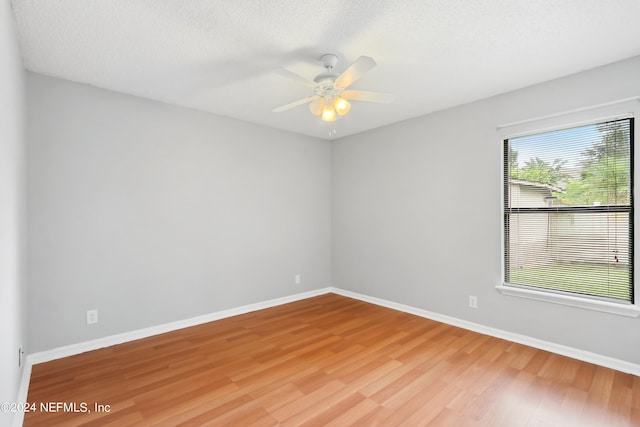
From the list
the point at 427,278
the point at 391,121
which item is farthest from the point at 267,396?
the point at 391,121

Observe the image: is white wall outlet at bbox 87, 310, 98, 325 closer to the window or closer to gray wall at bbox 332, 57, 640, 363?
gray wall at bbox 332, 57, 640, 363

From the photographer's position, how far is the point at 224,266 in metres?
3.85

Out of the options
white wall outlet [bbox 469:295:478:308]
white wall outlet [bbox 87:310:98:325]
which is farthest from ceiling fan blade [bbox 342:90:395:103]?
white wall outlet [bbox 87:310:98:325]

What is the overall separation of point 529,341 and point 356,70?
3.03m

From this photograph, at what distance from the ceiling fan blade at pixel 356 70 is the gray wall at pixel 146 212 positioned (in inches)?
84.3

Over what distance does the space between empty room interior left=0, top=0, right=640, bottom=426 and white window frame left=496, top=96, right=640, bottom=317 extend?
0.7 inches

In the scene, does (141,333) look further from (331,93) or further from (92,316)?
(331,93)

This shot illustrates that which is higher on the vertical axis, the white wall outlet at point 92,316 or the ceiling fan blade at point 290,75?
the ceiling fan blade at point 290,75

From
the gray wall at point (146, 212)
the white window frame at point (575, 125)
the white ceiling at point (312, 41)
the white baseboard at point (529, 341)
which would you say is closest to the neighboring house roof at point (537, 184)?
the white window frame at point (575, 125)

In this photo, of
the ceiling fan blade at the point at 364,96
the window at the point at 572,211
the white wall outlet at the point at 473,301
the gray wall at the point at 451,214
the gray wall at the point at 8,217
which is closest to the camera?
the gray wall at the point at 8,217

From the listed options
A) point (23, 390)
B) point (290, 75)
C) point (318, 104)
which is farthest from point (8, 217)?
point (318, 104)

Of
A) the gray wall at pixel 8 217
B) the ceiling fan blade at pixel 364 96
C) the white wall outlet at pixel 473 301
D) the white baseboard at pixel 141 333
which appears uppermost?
the ceiling fan blade at pixel 364 96

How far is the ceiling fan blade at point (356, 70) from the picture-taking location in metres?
1.95

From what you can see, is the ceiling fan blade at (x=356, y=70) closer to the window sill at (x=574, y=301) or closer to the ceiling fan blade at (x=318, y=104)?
the ceiling fan blade at (x=318, y=104)
